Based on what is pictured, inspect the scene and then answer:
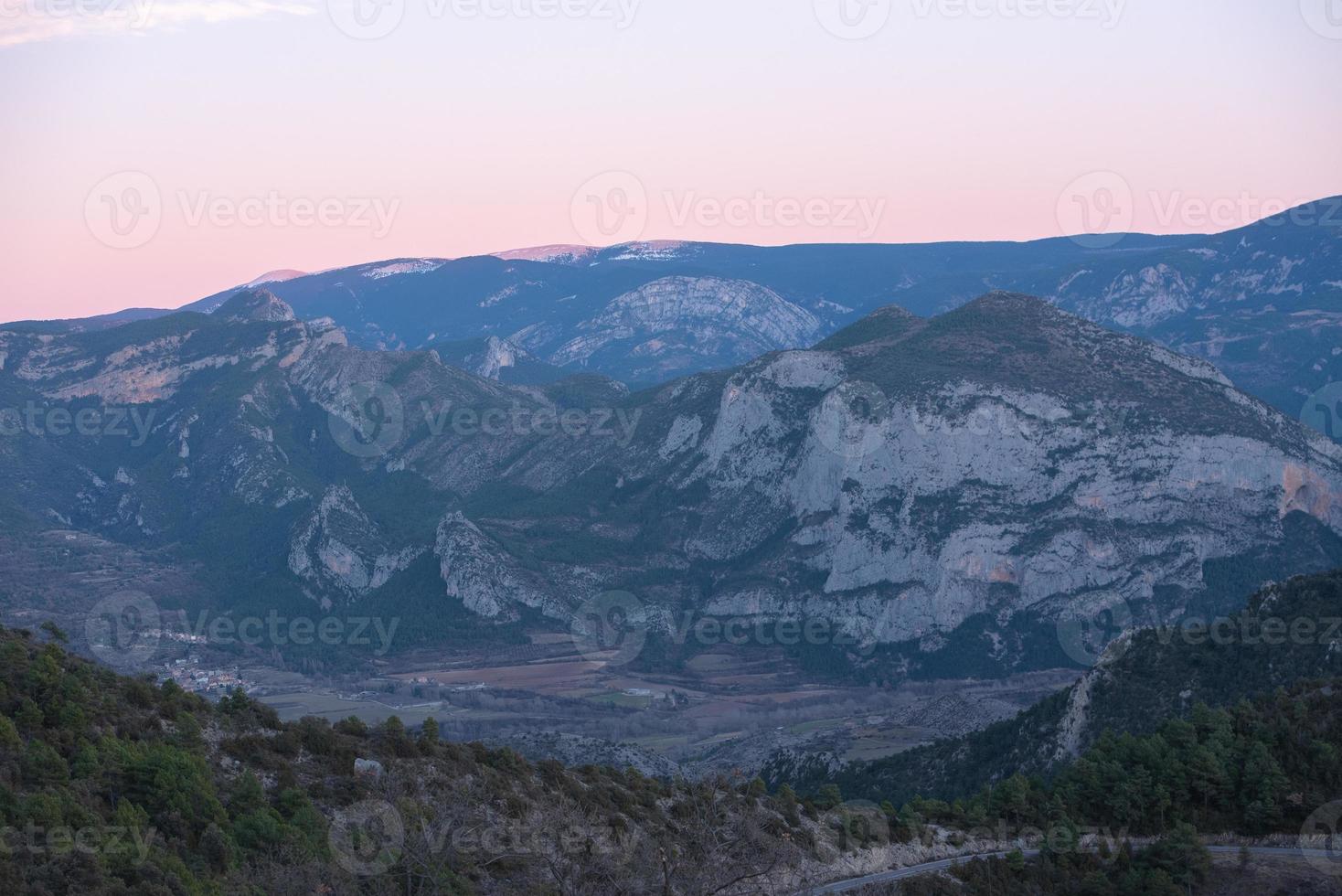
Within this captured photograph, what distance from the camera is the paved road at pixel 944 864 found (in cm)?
5649

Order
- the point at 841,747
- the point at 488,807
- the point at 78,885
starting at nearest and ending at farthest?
the point at 78,885 < the point at 488,807 < the point at 841,747

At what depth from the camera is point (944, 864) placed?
201 ft

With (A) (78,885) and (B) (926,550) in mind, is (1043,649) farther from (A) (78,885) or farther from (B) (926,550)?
(A) (78,885)

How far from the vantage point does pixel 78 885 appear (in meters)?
43.8

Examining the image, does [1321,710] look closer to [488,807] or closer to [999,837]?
[999,837]

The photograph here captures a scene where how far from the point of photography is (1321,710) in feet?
222

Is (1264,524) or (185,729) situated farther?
(1264,524)

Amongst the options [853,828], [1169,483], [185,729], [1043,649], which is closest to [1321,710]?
[853,828]

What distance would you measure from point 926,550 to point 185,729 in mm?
148033

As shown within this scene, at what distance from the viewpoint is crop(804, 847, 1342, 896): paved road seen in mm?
56494

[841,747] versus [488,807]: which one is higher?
[488,807]

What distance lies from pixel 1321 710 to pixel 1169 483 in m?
133

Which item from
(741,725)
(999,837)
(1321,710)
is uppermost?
(1321,710)

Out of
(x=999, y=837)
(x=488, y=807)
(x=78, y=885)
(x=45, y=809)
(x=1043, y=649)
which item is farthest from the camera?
(x=1043, y=649)
